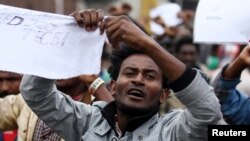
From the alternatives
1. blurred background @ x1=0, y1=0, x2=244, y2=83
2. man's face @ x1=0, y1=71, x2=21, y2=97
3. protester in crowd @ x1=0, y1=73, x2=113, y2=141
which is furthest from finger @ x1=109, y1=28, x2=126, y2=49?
blurred background @ x1=0, y1=0, x2=244, y2=83

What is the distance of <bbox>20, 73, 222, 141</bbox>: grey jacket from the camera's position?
3.13m

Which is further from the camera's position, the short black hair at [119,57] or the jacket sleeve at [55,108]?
the short black hair at [119,57]

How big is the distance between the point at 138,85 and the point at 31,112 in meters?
1.08

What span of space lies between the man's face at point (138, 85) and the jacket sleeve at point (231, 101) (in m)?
0.71

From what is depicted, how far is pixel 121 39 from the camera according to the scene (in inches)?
118

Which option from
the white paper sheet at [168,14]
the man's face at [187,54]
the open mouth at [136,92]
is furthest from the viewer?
the white paper sheet at [168,14]

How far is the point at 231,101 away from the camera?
13.6ft

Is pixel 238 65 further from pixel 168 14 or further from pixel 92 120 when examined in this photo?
pixel 168 14

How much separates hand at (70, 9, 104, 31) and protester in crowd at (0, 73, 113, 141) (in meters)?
0.76

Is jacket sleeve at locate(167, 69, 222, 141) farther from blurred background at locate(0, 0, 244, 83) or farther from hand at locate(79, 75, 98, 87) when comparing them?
blurred background at locate(0, 0, 244, 83)

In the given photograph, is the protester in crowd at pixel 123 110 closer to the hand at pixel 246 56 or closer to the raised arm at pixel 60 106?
the raised arm at pixel 60 106

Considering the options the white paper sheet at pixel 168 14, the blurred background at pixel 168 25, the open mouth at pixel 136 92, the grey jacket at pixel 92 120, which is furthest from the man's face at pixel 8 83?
the white paper sheet at pixel 168 14

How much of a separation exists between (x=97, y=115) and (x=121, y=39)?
0.71 metres

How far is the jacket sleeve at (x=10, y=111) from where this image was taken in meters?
4.47
